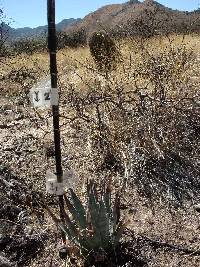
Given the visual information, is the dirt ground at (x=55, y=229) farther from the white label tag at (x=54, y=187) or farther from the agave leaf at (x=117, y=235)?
the agave leaf at (x=117, y=235)

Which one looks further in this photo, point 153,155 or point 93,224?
point 153,155

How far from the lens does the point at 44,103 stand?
10.1 feet

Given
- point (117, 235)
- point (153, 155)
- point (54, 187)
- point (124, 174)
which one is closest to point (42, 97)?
point (54, 187)

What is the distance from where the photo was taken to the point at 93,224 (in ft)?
9.91

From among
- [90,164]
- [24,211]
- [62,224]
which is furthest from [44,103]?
[90,164]

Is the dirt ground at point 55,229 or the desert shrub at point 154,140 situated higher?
the desert shrub at point 154,140

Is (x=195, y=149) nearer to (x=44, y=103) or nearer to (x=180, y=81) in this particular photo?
(x=180, y=81)

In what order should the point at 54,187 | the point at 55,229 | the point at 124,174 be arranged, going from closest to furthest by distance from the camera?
the point at 54,187 → the point at 55,229 → the point at 124,174

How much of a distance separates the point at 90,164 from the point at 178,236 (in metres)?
1.34

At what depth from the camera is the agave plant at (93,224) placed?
9.91 feet

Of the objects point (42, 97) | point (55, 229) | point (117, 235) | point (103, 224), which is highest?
point (42, 97)

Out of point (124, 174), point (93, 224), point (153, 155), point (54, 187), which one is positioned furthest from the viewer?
point (153, 155)

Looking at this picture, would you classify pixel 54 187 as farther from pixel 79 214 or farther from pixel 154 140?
pixel 154 140

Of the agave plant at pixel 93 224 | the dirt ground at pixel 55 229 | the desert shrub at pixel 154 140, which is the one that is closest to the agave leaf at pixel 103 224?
the agave plant at pixel 93 224
